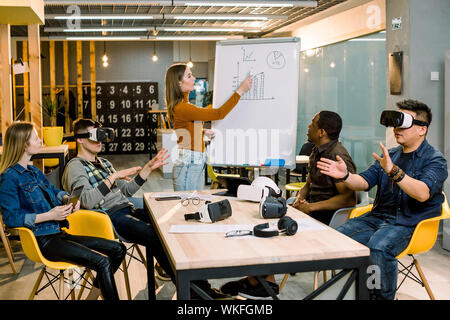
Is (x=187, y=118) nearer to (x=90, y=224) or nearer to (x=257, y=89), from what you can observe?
(x=257, y=89)

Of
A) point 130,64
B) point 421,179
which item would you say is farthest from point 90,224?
point 130,64

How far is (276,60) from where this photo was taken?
394 centimetres

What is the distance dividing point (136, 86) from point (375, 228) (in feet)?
40.7

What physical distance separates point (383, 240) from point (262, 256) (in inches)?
47.4

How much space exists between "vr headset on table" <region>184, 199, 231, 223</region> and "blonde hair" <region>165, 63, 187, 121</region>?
154 centimetres

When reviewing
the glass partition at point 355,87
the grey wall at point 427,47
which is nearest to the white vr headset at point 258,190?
the grey wall at point 427,47

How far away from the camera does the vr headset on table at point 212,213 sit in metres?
2.50

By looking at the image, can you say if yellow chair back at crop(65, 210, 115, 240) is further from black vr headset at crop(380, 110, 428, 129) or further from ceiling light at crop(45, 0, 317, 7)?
ceiling light at crop(45, 0, 317, 7)

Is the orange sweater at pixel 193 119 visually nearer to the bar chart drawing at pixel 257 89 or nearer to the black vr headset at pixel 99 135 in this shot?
the bar chart drawing at pixel 257 89

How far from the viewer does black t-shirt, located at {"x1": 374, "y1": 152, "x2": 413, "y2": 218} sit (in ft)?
10.1

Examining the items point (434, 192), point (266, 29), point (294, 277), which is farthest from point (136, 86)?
point (434, 192)

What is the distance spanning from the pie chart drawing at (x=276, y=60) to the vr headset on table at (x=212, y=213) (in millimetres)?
1709

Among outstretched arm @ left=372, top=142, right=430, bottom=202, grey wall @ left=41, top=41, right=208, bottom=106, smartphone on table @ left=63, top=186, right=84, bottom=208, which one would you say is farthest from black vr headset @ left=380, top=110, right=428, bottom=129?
grey wall @ left=41, top=41, right=208, bottom=106
